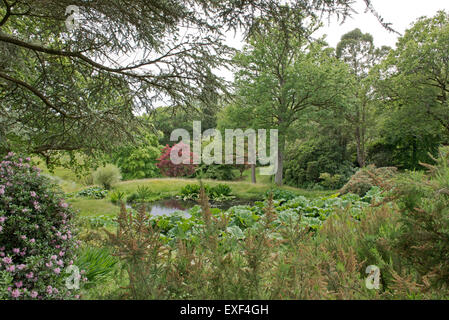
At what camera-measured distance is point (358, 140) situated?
1346 cm

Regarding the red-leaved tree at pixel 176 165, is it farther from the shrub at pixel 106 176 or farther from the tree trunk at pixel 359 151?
the tree trunk at pixel 359 151

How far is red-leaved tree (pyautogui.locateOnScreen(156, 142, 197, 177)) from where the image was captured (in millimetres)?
16203

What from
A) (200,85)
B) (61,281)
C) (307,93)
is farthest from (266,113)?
(61,281)

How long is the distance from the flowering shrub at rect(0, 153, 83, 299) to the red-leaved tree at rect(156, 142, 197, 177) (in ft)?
45.5

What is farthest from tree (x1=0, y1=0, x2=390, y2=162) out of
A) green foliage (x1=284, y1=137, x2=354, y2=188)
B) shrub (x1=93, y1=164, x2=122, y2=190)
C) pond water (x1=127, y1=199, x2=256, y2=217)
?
green foliage (x1=284, y1=137, x2=354, y2=188)

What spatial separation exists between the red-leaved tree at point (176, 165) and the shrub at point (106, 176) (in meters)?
3.67

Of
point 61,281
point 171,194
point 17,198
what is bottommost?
point 171,194

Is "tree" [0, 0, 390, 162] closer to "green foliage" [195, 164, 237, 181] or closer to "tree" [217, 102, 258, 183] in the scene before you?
"tree" [217, 102, 258, 183]

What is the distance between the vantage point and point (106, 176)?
12.8 metres

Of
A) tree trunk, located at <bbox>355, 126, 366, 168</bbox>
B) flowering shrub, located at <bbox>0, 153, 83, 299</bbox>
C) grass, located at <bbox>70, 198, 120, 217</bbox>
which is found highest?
tree trunk, located at <bbox>355, 126, 366, 168</bbox>

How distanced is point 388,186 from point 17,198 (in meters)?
2.51

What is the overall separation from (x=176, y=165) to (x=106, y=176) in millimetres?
4940
